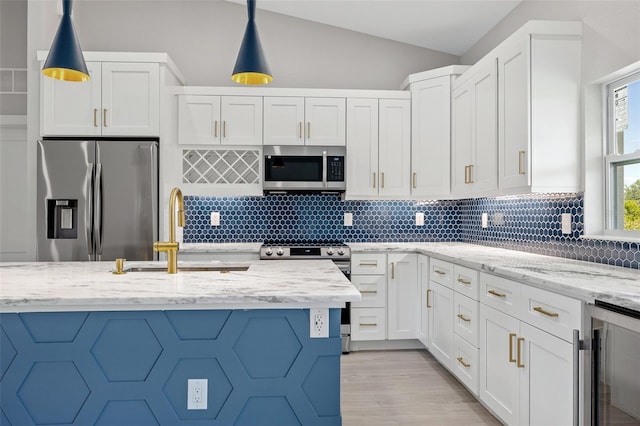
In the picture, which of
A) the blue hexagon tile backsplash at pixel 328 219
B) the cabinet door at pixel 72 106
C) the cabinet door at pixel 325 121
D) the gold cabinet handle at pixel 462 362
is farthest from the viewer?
the blue hexagon tile backsplash at pixel 328 219

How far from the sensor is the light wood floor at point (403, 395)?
104 inches

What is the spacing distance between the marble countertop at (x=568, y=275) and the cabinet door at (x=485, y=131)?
0.61m

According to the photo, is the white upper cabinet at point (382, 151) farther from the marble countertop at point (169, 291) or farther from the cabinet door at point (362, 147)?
the marble countertop at point (169, 291)

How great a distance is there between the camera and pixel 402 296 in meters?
4.02

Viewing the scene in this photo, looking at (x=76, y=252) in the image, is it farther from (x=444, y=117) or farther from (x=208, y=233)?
(x=444, y=117)

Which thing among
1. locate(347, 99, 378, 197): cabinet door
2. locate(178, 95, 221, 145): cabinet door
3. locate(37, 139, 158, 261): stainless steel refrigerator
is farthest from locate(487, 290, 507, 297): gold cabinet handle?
locate(178, 95, 221, 145): cabinet door

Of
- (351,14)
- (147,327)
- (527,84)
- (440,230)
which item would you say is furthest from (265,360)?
(351,14)

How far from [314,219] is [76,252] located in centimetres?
217

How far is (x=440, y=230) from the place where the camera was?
15.4 ft

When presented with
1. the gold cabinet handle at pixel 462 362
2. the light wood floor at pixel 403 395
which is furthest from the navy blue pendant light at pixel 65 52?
the gold cabinet handle at pixel 462 362

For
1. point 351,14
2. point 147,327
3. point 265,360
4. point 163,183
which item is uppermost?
point 351,14

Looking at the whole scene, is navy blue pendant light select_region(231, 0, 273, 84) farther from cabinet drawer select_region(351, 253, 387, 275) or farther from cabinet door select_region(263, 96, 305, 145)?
cabinet drawer select_region(351, 253, 387, 275)

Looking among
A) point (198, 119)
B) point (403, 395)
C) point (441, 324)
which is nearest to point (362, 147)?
point (198, 119)

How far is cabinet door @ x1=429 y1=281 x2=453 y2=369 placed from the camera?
3.29 meters
